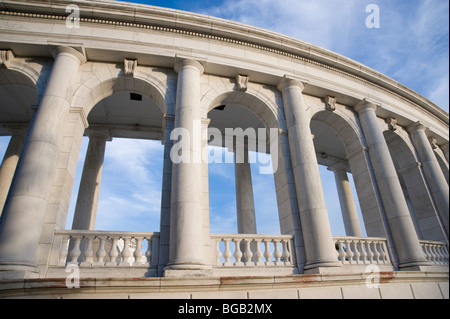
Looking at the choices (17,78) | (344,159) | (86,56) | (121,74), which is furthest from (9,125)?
(344,159)

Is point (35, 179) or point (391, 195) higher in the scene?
point (391, 195)

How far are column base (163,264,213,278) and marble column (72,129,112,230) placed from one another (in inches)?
490

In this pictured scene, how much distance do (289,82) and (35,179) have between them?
17.7 metres

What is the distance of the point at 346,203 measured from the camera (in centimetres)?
3186

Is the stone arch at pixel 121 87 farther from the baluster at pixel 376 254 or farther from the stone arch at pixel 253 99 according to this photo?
the baluster at pixel 376 254

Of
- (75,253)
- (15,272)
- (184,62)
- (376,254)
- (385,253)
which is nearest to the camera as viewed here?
(15,272)

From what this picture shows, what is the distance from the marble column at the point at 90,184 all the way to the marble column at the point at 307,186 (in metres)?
17.0

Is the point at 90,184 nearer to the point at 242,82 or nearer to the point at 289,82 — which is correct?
the point at 242,82

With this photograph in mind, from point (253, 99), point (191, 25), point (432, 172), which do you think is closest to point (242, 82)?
point (253, 99)

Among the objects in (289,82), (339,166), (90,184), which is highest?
(339,166)

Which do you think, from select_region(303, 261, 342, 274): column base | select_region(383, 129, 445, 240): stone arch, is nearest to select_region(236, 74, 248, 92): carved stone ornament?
select_region(303, 261, 342, 274): column base

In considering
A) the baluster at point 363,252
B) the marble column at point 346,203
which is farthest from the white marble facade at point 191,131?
the marble column at point 346,203

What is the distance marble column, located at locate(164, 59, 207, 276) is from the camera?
13.0 m
